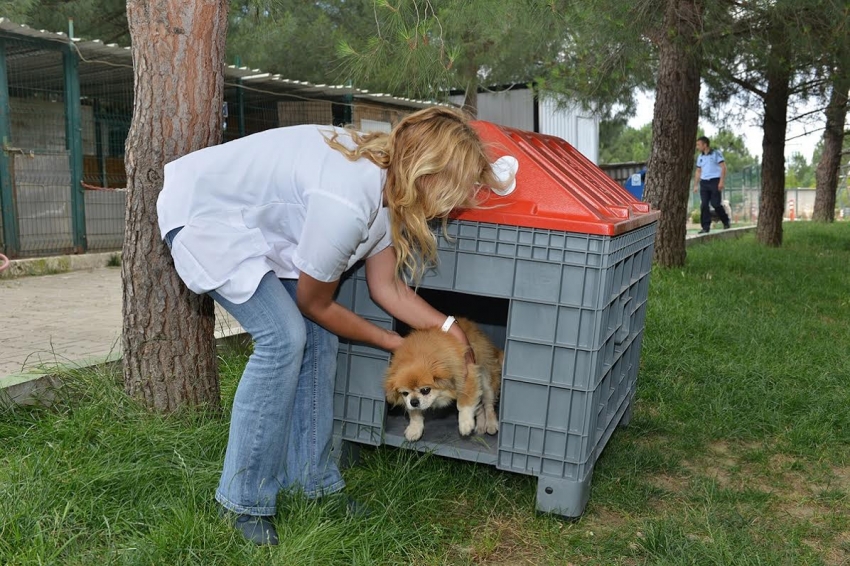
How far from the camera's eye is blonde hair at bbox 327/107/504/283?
2.30 m

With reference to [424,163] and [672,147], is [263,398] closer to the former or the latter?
[424,163]

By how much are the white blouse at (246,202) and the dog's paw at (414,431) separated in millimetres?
800

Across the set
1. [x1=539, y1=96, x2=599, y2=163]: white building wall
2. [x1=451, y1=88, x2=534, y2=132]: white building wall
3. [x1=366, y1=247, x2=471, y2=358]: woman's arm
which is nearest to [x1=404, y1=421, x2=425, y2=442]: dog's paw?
[x1=366, y1=247, x2=471, y2=358]: woman's arm

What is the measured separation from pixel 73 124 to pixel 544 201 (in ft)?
26.8

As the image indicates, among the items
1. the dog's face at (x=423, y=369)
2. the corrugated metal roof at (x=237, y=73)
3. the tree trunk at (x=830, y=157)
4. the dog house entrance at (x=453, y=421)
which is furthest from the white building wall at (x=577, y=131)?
the dog's face at (x=423, y=369)

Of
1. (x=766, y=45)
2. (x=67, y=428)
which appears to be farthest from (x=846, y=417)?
(x=766, y=45)

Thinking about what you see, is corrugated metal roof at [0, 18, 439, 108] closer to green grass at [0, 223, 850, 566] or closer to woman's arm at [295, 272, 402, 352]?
green grass at [0, 223, 850, 566]

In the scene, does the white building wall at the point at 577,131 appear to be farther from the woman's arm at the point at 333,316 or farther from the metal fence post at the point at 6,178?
the woman's arm at the point at 333,316

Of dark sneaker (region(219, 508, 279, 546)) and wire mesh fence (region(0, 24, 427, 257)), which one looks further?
wire mesh fence (region(0, 24, 427, 257))

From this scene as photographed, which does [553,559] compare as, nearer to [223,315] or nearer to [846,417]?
[846,417]

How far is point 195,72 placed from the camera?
3061mm

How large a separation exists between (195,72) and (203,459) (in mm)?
1501

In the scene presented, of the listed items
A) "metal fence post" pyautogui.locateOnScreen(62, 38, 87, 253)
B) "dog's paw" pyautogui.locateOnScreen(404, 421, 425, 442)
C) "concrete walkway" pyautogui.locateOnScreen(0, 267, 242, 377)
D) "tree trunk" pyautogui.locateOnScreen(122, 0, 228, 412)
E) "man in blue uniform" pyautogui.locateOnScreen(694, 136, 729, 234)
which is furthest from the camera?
"man in blue uniform" pyautogui.locateOnScreen(694, 136, 729, 234)

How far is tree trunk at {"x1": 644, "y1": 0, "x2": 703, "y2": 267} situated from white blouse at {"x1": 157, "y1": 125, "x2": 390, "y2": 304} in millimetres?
6412
